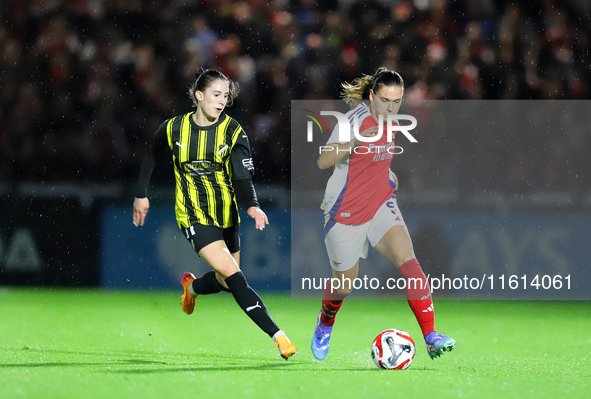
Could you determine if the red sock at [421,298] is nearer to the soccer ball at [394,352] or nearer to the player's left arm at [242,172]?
the soccer ball at [394,352]

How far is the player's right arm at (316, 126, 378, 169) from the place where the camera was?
4418 mm

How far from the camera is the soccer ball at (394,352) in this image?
418 centimetres

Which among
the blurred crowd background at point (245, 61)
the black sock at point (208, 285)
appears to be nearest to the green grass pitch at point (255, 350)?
the black sock at point (208, 285)

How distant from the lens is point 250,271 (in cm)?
783

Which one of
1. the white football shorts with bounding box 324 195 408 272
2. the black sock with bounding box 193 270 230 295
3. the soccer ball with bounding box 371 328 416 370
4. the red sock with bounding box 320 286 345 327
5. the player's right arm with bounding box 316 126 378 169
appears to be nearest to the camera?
the soccer ball with bounding box 371 328 416 370

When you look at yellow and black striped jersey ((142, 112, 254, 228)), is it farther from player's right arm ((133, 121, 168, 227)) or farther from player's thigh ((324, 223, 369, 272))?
player's thigh ((324, 223, 369, 272))

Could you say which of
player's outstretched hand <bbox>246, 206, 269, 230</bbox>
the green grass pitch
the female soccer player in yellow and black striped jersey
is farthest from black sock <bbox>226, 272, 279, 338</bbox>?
player's outstretched hand <bbox>246, 206, 269, 230</bbox>

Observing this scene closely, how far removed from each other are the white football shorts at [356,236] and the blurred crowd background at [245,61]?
13.4 ft

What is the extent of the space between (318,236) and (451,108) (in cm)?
237

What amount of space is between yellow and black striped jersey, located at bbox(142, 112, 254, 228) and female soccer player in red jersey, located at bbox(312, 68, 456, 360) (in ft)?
1.63

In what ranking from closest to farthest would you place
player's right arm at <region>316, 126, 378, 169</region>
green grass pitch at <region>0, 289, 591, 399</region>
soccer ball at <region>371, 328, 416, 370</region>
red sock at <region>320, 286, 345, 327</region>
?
1. green grass pitch at <region>0, 289, 591, 399</region>
2. soccer ball at <region>371, 328, 416, 370</region>
3. player's right arm at <region>316, 126, 378, 169</region>
4. red sock at <region>320, 286, 345, 327</region>

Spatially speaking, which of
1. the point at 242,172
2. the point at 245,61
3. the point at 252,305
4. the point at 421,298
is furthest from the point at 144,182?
the point at 245,61

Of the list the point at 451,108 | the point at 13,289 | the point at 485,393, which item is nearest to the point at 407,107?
the point at 451,108

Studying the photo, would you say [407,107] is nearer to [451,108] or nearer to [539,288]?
[451,108]
